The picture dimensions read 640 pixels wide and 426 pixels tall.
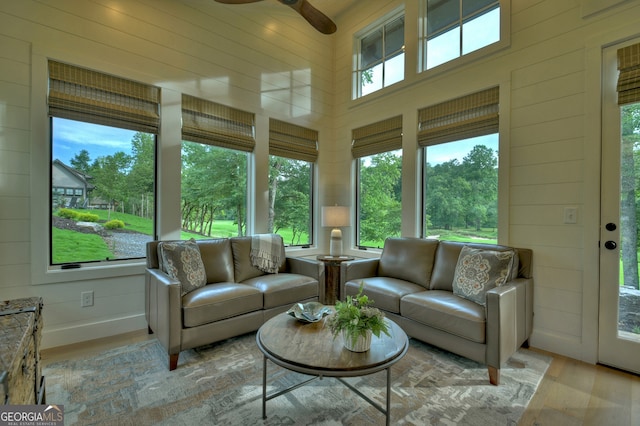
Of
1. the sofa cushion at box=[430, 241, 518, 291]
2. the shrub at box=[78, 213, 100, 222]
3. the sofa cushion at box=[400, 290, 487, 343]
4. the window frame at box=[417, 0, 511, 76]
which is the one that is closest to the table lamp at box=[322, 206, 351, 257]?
the sofa cushion at box=[430, 241, 518, 291]

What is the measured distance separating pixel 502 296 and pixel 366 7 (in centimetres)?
386

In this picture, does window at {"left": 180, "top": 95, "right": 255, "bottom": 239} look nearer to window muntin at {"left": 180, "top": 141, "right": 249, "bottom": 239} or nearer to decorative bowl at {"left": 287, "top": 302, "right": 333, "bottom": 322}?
window muntin at {"left": 180, "top": 141, "right": 249, "bottom": 239}

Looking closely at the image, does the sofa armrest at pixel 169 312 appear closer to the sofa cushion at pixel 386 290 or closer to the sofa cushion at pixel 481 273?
the sofa cushion at pixel 386 290

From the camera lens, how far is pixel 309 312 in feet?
6.47

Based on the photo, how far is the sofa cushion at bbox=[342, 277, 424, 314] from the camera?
2.53 m

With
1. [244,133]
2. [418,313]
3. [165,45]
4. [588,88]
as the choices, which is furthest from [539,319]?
[165,45]

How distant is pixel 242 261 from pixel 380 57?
3145mm

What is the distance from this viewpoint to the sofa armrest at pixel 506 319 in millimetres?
1911

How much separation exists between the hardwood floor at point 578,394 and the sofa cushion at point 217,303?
900 mm

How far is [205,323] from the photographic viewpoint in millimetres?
2229

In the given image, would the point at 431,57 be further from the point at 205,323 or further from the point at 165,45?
the point at 205,323

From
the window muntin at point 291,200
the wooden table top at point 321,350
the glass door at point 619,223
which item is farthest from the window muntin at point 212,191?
the glass door at point 619,223

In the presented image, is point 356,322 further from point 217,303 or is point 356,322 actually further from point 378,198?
point 378,198

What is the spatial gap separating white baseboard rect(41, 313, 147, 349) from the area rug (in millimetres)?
386
